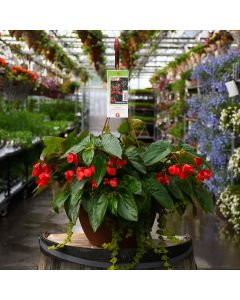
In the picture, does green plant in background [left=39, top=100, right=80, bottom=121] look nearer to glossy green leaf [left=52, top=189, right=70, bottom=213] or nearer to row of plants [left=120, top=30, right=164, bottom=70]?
row of plants [left=120, top=30, right=164, bottom=70]

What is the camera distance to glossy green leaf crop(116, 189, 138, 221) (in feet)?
5.22

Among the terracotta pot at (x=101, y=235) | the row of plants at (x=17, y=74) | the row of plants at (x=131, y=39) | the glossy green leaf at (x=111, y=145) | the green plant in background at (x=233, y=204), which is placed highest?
the row of plants at (x=131, y=39)

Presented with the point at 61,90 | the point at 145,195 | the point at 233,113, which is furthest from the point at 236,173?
the point at 61,90

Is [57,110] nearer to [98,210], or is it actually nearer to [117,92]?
[117,92]

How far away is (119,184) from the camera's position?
5.45ft

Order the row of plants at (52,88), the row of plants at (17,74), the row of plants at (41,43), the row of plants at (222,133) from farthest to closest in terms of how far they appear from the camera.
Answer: the row of plants at (52,88) < the row of plants at (41,43) < the row of plants at (17,74) < the row of plants at (222,133)

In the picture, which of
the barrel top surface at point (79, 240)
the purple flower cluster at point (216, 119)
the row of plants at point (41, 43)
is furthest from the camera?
the row of plants at point (41, 43)

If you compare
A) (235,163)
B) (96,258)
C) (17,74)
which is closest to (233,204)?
(235,163)

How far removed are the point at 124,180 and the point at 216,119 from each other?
482 centimetres

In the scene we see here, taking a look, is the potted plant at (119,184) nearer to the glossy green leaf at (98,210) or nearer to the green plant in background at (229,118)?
the glossy green leaf at (98,210)

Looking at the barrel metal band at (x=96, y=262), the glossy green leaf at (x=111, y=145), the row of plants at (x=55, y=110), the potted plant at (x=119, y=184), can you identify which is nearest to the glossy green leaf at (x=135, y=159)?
the potted plant at (x=119, y=184)

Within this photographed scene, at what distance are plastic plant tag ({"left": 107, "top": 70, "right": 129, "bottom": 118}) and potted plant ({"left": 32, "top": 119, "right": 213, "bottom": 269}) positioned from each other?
11 cm

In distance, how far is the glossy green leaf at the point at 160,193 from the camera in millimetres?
1676
